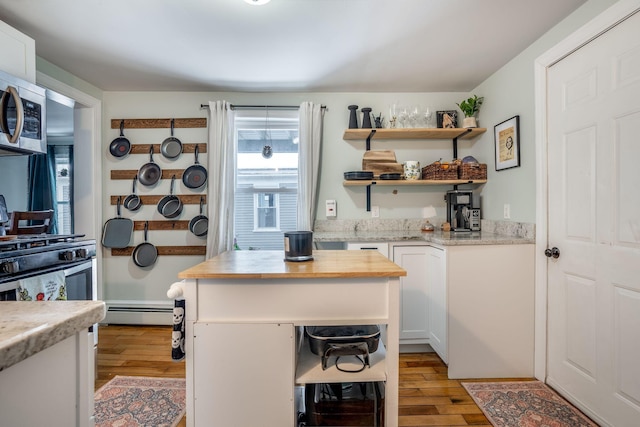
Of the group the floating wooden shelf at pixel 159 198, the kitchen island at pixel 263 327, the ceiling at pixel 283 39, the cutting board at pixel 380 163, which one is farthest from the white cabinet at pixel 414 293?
the floating wooden shelf at pixel 159 198

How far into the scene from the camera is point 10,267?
1564 mm

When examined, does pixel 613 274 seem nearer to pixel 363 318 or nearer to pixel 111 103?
pixel 363 318

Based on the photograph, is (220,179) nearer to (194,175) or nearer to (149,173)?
(194,175)

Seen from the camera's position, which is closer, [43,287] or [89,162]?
[43,287]

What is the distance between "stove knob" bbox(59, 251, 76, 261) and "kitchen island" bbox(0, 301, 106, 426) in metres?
1.51

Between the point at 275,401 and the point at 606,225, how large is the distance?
6.36ft

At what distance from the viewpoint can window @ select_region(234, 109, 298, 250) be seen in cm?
341

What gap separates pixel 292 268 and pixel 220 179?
1.96 metres

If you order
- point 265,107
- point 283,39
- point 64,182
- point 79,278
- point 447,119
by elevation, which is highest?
point 283,39

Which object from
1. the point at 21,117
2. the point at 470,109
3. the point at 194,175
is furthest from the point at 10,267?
the point at 470,109

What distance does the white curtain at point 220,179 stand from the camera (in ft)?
10.2

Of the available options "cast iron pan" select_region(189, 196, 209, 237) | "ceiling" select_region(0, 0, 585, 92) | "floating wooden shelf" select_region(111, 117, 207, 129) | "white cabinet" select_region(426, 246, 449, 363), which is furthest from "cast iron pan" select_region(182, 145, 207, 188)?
"white cabinet" select_region(426, 246, 449, 363)

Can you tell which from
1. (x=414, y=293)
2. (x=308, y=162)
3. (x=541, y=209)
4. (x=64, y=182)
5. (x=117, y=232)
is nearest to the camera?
(x=541, y=209)

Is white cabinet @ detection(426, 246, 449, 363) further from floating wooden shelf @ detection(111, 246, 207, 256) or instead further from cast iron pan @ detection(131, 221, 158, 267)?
cast iron pan @ detection(131, 221, 158, 267)
